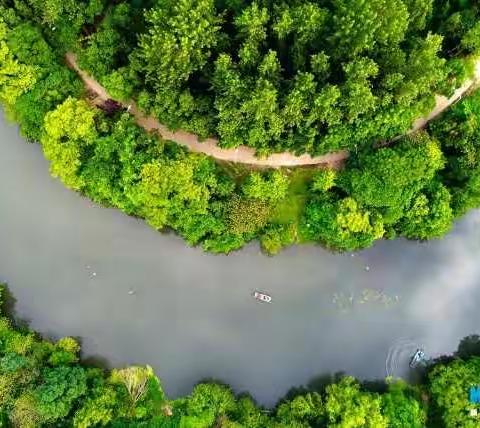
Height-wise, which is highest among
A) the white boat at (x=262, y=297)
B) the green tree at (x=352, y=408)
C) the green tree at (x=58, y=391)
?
the white boat at (x=262, y=297)

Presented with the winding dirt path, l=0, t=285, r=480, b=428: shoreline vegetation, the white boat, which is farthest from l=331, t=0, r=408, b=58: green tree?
l=0, t=285, r=480, b=428: shoreline vegetation

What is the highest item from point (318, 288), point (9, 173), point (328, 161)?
point (328, 161)

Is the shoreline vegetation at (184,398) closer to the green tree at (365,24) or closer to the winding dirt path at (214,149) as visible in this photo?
the winding dirt path at (214,149)

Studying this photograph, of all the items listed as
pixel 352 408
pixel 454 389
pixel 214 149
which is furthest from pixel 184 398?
pixel 454 389

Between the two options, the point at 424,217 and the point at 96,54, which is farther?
the point at 424,217

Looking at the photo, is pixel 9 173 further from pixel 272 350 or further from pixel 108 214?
pixel 272 350

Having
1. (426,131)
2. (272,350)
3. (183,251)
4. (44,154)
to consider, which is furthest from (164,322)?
(426,131)

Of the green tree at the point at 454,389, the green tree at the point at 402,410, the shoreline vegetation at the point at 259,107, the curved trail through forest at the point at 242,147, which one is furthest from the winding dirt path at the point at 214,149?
the green tree at the point at 402,410
